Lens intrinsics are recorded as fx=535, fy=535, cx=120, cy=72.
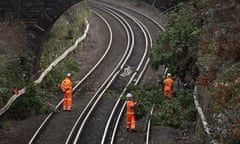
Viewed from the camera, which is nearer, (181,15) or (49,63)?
(181,15)

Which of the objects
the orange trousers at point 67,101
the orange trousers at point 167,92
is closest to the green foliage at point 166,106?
the orange trousers at point 167,92

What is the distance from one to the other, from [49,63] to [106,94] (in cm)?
515

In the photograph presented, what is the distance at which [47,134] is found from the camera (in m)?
18.7

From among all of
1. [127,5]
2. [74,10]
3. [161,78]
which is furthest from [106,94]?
[127,5]

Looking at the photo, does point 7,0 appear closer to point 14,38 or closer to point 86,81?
point 14,38

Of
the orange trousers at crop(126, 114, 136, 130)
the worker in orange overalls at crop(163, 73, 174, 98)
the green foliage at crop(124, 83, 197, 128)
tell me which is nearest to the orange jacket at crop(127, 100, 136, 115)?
the orange trousers at crop(126, 114, 136, 130)

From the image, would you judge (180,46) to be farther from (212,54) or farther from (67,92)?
(67,92)

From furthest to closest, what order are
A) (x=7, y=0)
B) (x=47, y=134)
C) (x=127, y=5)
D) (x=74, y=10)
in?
(x=127, y=5) → (x=74, y=10) → (x=7, y=0) → (x=47, y=134)

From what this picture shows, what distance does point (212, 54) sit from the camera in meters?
16.6

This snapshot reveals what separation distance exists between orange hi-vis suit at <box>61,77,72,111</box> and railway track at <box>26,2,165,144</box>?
32 centimetres

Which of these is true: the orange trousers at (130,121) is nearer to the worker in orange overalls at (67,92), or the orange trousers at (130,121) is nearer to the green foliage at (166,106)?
the green foliage at (166,106)

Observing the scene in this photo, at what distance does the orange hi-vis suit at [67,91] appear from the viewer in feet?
66.1

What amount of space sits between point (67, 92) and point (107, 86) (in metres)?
4.73

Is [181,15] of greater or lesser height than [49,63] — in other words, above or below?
above
